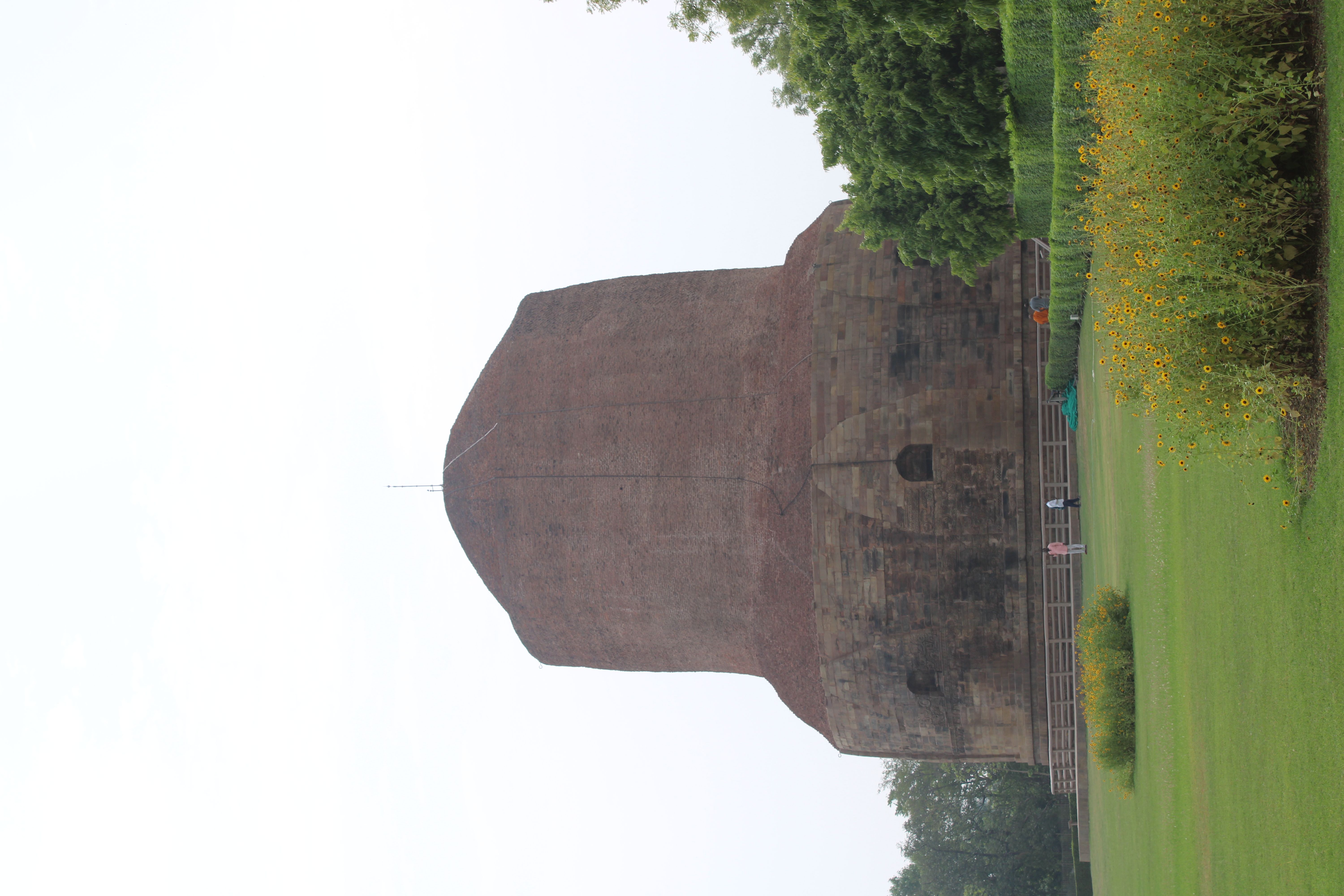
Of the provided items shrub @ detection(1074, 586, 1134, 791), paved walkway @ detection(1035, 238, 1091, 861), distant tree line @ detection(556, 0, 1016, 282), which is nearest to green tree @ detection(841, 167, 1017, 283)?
distant tree line @ detection(556, 0, 1016, 282)

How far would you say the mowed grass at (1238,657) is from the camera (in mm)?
4617

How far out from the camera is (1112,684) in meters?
9.74

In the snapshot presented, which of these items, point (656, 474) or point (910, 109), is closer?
point (910, 109)

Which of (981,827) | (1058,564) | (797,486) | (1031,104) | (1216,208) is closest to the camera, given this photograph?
(1216,208)

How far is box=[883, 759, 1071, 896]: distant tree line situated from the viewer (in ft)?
83.7

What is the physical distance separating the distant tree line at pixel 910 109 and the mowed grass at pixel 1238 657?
8.16 feet

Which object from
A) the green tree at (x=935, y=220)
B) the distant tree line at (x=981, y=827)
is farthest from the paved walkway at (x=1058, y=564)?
the distant tree line at (x=981, y=827)

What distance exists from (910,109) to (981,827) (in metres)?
21.2

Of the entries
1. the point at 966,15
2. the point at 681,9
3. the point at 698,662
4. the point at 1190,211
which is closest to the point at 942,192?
the point at 966,15

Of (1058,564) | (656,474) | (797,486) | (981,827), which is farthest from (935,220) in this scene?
(981,827)

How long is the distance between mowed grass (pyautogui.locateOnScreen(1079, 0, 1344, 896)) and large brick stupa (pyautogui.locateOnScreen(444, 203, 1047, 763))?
3349 millimetres

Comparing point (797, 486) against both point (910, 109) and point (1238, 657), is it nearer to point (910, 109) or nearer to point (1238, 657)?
point (910, 109)

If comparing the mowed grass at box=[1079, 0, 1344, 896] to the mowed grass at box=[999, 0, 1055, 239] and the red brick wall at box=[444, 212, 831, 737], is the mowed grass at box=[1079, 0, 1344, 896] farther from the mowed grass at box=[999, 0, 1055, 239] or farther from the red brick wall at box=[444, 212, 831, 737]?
the red brick wall at box=[444, 212, 831, 737]

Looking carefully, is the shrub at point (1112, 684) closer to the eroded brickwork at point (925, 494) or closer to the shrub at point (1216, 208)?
the eroded brickwork at point (925, 494)
